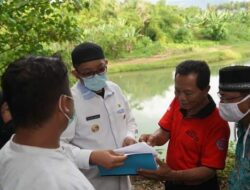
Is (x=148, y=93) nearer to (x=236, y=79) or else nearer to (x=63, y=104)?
(x=236, y=79)

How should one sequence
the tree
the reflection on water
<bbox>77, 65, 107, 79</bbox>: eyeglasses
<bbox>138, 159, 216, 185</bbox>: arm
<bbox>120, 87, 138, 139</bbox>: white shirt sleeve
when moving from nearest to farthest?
<bbox>138, 159, 216, 185</bbox>: arm, <bbox>77, 65, 107, 79</bbox>: eyeglasses, <bbox>120, 87, 138, 139</bbox>: white shirt sleeve, the tree, the reflection on water

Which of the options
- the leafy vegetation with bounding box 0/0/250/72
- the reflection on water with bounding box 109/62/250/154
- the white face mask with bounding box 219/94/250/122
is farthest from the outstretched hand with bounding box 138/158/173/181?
the reflection on water with bounding box 109/62/250/154

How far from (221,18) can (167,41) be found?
2316 mm

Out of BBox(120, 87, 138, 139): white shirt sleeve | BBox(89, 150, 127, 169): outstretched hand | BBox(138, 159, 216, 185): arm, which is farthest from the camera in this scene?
BBox(120, 87, 138, 139): white shirt sleeve

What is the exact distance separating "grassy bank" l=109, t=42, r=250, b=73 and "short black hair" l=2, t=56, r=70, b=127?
10302 mm

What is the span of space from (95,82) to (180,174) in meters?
0.59

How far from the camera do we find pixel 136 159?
1.67 metres

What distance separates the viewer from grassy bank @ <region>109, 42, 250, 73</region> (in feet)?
38.1

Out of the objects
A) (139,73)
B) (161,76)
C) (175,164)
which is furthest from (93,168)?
A: (139,73)

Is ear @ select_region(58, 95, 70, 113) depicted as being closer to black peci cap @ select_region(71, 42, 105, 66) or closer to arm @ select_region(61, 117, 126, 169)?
arm @ select_region(61, 117, 126, 169)

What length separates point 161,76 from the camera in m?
10.7

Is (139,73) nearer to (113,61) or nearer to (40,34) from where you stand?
(113,61)

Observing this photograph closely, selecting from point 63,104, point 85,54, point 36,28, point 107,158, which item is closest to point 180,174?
point 107,158

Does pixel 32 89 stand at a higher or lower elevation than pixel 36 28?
higher
